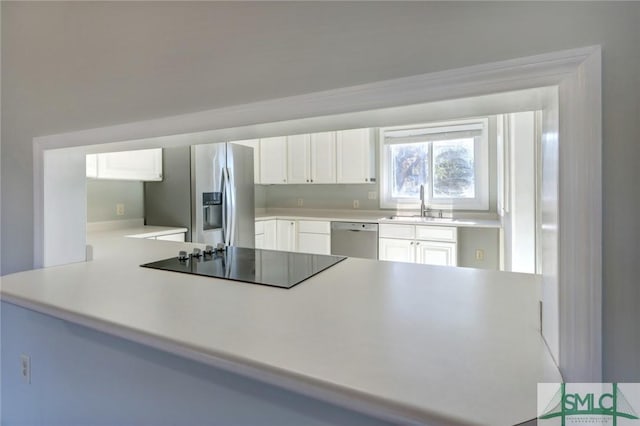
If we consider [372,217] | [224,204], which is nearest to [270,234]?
[224,204]

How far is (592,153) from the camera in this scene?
1.68 feet

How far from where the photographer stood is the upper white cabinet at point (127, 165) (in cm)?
249

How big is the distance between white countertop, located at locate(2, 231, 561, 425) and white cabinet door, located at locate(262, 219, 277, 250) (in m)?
2.91

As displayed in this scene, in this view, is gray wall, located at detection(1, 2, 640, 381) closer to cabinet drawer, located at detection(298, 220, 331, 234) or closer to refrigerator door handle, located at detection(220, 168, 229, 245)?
refrigerator door handle, located at detection(220, 168, 229, 245)

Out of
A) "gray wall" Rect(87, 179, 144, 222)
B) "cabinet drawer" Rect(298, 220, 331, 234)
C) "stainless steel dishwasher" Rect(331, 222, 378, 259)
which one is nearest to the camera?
"gray wall" Rect(87, 179, 144, 222)

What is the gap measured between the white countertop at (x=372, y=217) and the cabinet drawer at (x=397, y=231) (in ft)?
0.16

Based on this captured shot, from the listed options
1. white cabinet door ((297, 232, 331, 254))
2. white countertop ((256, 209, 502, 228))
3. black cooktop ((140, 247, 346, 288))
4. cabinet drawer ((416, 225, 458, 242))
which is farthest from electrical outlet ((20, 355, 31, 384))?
cabinet drawer ((416, 225, 458, 242))

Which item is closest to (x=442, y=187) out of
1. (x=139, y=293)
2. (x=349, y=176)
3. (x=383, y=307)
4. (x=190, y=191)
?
(x=349, y=176)

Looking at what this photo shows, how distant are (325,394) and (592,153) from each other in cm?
60

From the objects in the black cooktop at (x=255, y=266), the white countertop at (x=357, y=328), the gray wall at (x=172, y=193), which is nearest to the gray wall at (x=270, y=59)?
the white countertop at (x=357, y=328)

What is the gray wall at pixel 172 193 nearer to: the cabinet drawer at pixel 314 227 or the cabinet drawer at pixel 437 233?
the cabinet drawer at pixel 314 227

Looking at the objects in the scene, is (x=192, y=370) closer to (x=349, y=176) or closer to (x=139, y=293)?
(x=139, y=293)

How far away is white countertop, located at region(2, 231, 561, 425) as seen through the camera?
1.72ft

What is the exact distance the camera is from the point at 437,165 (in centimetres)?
414
